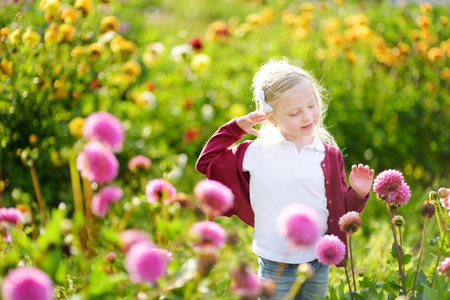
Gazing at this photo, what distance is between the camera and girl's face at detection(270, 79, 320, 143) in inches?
71.8

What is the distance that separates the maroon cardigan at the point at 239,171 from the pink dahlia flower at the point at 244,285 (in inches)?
30.3

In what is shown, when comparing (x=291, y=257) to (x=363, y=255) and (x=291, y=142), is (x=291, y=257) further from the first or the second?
(x=363, y=255)

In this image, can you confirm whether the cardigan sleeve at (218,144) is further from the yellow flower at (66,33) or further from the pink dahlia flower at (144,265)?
the yellow flower at (66,33)

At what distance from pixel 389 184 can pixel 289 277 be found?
47 centimetres

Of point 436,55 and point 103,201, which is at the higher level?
point 103,201

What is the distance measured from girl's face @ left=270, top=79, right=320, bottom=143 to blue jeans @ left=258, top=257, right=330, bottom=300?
17.5 inches

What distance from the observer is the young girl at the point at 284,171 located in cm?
185

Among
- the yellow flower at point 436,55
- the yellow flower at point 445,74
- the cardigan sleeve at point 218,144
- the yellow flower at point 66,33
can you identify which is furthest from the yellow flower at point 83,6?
the yellow flower at point 445,74

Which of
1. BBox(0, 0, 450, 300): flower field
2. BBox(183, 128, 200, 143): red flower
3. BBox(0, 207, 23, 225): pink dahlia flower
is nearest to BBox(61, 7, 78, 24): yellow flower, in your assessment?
BBox(0, 0, 450, 300): flower field

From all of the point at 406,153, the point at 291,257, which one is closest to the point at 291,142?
the point at 291,257

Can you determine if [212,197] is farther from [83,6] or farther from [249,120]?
[83,6]

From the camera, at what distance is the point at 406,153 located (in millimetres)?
4012

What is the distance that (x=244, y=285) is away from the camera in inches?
45.0

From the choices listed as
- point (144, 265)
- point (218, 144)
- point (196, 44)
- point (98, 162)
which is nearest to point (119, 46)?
point (196, 44)
